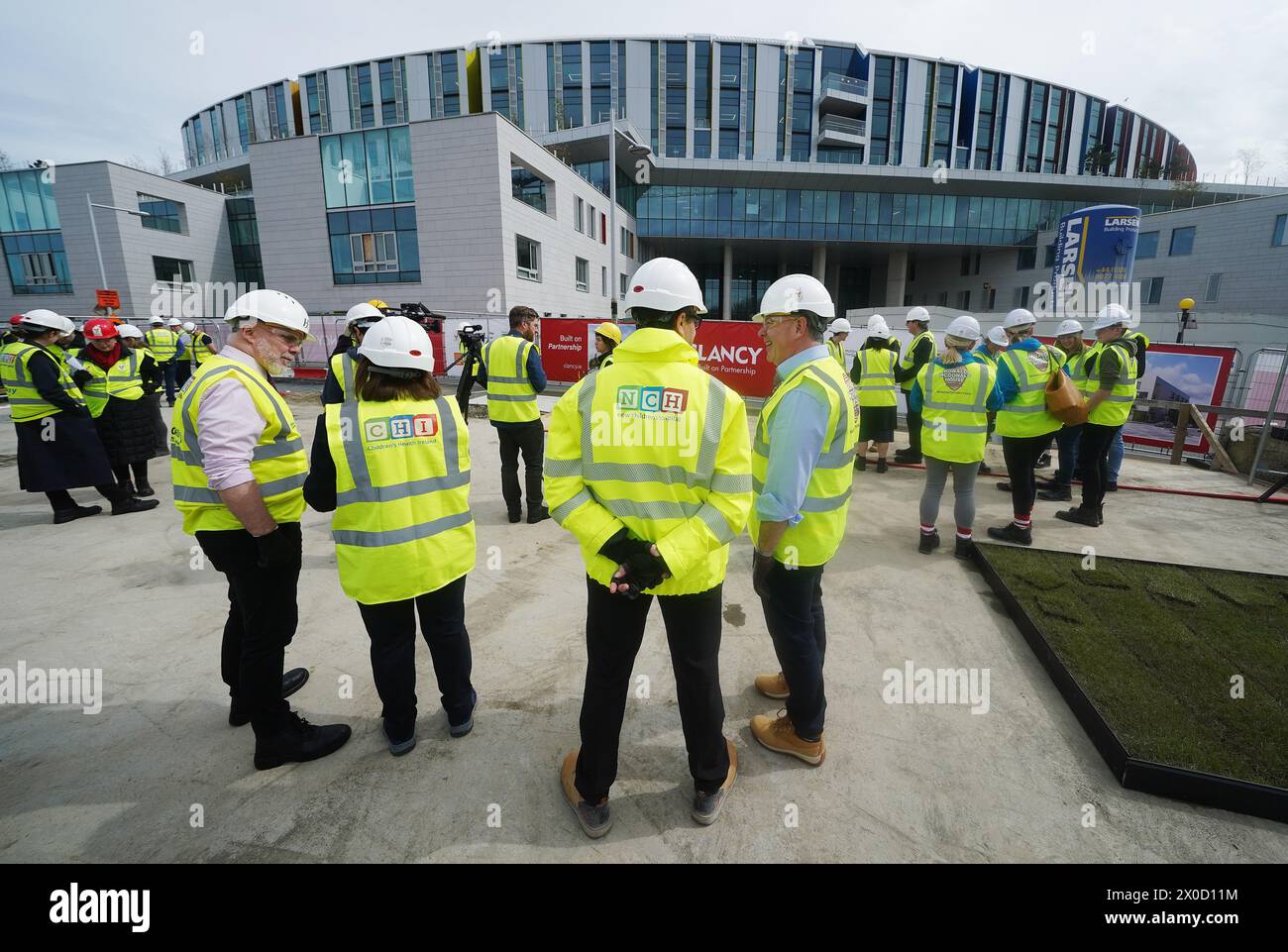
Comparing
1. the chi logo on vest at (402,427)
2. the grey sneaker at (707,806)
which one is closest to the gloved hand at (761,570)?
the grey sneaker at (707,806)

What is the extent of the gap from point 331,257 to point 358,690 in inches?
988

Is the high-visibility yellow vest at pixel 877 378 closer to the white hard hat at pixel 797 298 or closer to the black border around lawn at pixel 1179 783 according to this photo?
the black border around lawn at pixel 1179 783

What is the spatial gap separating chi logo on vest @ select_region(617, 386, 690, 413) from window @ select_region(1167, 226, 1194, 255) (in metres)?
41.0

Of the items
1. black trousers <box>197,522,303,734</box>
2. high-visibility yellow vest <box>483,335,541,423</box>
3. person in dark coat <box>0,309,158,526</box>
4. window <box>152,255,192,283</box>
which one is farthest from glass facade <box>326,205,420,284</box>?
black trousers <box>197,522,303,734</box>

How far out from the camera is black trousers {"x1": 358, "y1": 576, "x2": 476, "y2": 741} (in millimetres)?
2461

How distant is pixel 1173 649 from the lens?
334 centimetres

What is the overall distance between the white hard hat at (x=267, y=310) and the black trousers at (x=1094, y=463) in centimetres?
693

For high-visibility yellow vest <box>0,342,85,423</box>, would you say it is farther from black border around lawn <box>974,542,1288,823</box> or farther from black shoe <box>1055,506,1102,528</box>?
black shoe <box>1055,506,1102,528</box>

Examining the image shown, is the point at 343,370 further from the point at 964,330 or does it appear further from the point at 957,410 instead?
the point at 964,330

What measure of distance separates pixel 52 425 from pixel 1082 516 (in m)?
10.9

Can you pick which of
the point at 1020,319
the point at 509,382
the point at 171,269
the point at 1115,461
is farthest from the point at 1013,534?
the point at 171,269

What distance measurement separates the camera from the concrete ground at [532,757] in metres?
2.18
